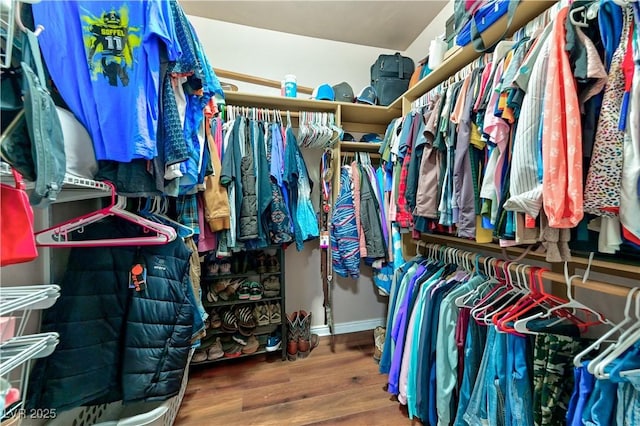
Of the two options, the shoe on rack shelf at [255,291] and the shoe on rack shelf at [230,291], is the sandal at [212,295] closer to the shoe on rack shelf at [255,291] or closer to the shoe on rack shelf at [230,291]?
the shoe on rack shelf at [230,291]

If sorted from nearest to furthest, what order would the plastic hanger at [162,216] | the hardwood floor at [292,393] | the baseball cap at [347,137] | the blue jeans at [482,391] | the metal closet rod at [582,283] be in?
the metal closet rod at [582,283] → the blue jeans at [482,391] → the plastic hanger at [162,216] → the hardwood floor at [292,393] → the baseball cap at [347,137]

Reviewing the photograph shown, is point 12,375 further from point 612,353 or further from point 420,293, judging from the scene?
point 612,353

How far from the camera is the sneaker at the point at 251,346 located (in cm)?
181

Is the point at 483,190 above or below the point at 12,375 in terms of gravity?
above

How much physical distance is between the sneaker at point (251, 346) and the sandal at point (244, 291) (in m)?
0.32

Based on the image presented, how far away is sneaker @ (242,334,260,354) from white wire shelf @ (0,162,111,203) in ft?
4.60

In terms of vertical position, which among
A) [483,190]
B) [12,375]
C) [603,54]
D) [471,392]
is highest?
[603,54]

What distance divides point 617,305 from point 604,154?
671 millimetres

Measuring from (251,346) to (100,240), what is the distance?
4.17 ft

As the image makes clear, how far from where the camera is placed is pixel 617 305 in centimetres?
91

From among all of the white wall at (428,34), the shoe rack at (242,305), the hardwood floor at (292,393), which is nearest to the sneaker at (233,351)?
the shoe rack at (242,305)

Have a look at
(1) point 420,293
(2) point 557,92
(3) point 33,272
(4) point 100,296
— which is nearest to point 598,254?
(2) point 557,92

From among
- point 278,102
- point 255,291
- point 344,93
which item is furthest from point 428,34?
point 255,291

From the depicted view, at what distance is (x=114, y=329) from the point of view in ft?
3.34
